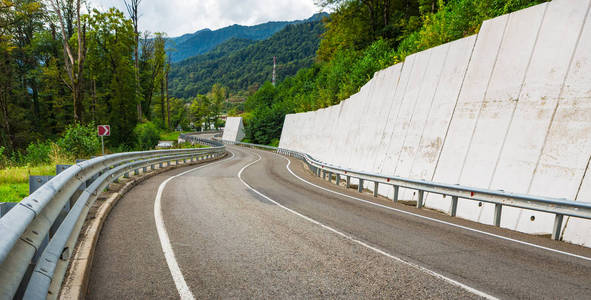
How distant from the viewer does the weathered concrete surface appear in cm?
7644

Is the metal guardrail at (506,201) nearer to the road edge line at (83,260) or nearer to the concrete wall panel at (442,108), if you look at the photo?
the concrete wall panel at (442,108)

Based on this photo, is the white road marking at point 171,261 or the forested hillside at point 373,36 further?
the forested hillside at point 373,36

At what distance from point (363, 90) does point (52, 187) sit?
69.9 feet

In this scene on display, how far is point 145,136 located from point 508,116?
3643 cm

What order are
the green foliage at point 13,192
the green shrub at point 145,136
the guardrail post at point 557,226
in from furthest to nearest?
the green shrub at point 145,136
the green foliage at point 13,192
the guardrail post at point 557,226

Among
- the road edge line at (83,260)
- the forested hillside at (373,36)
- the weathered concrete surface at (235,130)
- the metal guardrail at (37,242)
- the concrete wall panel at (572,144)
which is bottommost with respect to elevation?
the weathered concrete surface at (235,130)

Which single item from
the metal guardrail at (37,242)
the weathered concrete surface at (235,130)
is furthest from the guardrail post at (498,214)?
the weathered concrete surface at (235,130)

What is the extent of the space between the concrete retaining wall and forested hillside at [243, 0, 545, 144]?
12.2 ft

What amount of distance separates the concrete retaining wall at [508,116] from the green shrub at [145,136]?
2976 centimetres

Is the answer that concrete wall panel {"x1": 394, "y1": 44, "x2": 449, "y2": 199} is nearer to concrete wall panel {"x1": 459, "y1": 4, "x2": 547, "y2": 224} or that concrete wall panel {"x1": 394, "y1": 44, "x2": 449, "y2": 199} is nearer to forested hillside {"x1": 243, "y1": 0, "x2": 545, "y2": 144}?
forested hillside {"x1": 243, "y1": 0, "x2": 545, "y2": 144}

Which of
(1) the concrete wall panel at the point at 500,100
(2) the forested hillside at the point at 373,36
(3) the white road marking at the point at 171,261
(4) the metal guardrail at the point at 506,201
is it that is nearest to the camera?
(3) the white road marking at the point at 171,261

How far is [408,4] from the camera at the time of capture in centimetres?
3984

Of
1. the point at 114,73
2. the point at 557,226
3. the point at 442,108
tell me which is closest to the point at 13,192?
the point at 557,226

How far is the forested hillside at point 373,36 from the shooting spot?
16188 millimetres
